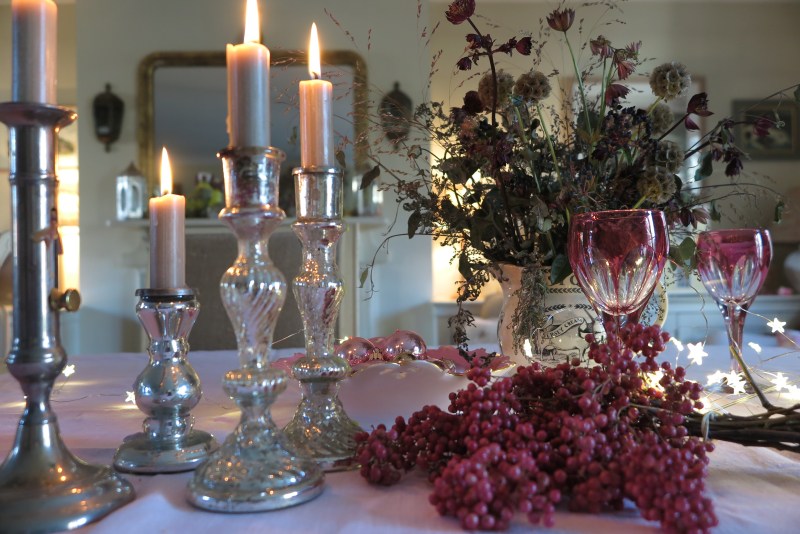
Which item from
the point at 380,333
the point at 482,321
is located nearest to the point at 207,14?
the point at 380,333

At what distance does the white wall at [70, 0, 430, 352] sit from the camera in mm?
3357

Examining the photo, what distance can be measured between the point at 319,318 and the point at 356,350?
0.92 ft

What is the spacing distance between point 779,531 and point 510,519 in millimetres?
149

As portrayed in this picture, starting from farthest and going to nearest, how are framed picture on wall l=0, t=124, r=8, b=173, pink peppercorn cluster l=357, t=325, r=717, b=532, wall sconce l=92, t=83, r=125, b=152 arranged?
1. framed picture on wall l=0, t=124, r=8, b=173
2. wall sconce l=92, t=83, r=125, b=152
3. pink peppercorn cluster l=357, t=325, r=717, b=532

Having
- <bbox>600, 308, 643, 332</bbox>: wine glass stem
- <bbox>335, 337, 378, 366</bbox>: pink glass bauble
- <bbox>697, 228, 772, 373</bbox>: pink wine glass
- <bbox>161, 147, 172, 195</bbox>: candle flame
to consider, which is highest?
<bbox>161, 147, 172, 195</bbox>: candle flame

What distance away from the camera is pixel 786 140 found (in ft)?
13.3

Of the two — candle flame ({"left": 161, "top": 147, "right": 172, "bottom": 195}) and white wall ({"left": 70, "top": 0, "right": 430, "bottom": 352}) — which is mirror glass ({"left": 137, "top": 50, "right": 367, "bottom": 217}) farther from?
candle flame ({"left": 161, "top": 147, "right": 172, "bottom": 195})

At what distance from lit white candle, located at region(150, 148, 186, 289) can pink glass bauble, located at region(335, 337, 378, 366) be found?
0.26 m

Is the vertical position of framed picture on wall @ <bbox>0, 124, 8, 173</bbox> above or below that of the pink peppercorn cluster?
above

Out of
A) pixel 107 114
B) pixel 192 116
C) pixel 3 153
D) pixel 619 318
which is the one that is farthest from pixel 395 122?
Answer: pixel 3 153

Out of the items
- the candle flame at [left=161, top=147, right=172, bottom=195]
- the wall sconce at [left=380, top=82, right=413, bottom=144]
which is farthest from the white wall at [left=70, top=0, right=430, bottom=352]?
the candle flame at [left=161, top=147, right=172, bottom=195]

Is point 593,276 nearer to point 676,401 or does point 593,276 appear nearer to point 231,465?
point 676,401

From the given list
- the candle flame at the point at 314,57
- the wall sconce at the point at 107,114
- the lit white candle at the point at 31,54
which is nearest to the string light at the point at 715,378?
the candle flame at the point at 314,57

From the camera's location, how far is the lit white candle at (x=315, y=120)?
0.53m
